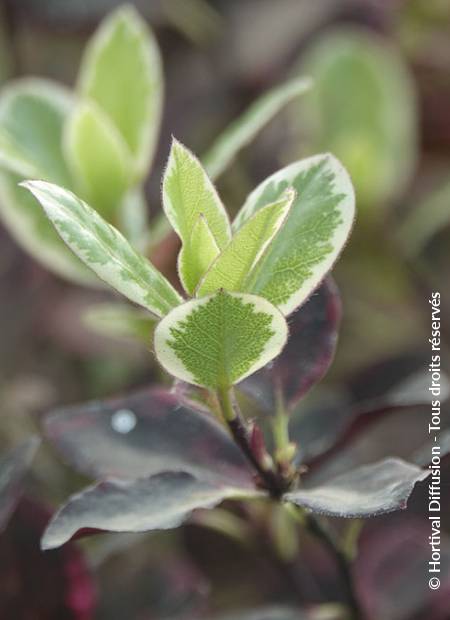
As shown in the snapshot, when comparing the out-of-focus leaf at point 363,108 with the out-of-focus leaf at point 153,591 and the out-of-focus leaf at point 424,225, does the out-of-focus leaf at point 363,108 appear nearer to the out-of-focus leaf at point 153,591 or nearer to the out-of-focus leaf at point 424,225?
the out-of-focus leaf at point 424,225

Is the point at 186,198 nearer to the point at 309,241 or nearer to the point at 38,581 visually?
the point at 309,241

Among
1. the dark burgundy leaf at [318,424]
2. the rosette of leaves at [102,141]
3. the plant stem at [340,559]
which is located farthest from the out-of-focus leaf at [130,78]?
the plant stem at [340,559]

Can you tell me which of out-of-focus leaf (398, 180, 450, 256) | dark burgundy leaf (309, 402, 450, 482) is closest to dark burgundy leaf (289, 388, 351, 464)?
dark burgundy leaf (309, 402, 450, 482)

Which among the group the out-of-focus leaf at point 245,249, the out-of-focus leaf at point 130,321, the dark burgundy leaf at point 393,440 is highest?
the out-of-focus leaf at point 245,249

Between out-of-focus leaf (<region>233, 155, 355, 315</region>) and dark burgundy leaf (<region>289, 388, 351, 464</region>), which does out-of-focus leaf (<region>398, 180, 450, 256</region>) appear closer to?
dark burgundy leaf (<region>289, 388, 351, 464</region>)

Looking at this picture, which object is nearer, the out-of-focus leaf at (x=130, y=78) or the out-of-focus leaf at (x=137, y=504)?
the out-of-focus leaf at (x=137, y=504)

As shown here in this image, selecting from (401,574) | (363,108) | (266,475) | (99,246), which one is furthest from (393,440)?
(99,246)
